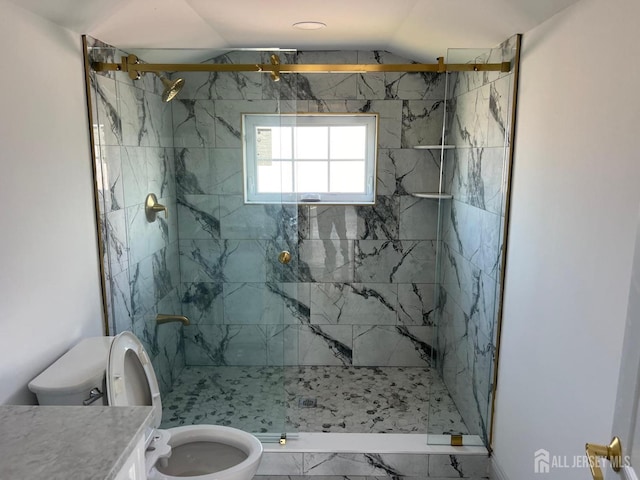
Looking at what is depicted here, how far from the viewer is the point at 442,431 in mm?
2545

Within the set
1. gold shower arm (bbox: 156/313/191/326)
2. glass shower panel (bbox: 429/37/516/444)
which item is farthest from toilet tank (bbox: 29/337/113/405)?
glass shower panel (bbox: 429/37/516/444)

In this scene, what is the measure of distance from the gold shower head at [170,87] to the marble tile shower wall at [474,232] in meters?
1.57

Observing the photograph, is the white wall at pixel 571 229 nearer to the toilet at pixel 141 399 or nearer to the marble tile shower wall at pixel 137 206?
the toilet at pixel 141 399

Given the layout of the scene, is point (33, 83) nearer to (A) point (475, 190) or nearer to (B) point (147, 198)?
(B) point (147, 198)

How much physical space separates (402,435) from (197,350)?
1397mm

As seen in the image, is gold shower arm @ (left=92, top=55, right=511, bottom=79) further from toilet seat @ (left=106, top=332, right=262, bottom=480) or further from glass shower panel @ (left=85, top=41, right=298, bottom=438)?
toilet seat @ (left=106, top=332, right=262, bottom=480)

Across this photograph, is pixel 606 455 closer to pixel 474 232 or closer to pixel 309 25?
pixel 474 232

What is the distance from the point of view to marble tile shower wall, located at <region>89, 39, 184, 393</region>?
2328 millimetres

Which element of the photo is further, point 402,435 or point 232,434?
point 402,435

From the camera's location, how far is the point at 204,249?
304 centimetres

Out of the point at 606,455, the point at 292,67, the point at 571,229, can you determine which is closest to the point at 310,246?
the point at 292,67

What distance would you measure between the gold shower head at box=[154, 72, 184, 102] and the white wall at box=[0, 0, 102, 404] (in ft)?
1.74

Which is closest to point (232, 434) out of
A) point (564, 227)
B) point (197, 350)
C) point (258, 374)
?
point (258, 374)

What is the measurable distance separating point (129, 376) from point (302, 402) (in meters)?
1.40
